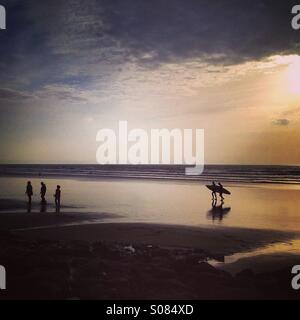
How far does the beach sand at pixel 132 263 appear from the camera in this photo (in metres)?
8.12

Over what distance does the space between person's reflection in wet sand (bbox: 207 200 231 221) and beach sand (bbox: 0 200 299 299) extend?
Answer: 7.46 ft

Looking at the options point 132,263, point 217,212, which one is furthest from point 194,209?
point 132,263

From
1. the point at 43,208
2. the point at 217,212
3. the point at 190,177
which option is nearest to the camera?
the point at 217,212

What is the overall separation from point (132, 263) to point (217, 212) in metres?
8.74

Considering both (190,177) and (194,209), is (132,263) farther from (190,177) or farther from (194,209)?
(190,177)

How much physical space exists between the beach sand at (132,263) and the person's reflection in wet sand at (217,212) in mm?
2275

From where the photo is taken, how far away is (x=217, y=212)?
57.2 ft

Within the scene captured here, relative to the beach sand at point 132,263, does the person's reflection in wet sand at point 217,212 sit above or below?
above

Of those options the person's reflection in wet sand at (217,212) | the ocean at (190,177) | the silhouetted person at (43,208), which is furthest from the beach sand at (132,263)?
the ocean at (190,177)

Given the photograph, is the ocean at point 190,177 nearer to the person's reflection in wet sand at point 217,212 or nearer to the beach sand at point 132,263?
the person's reflection in wet sand at point 217,212
